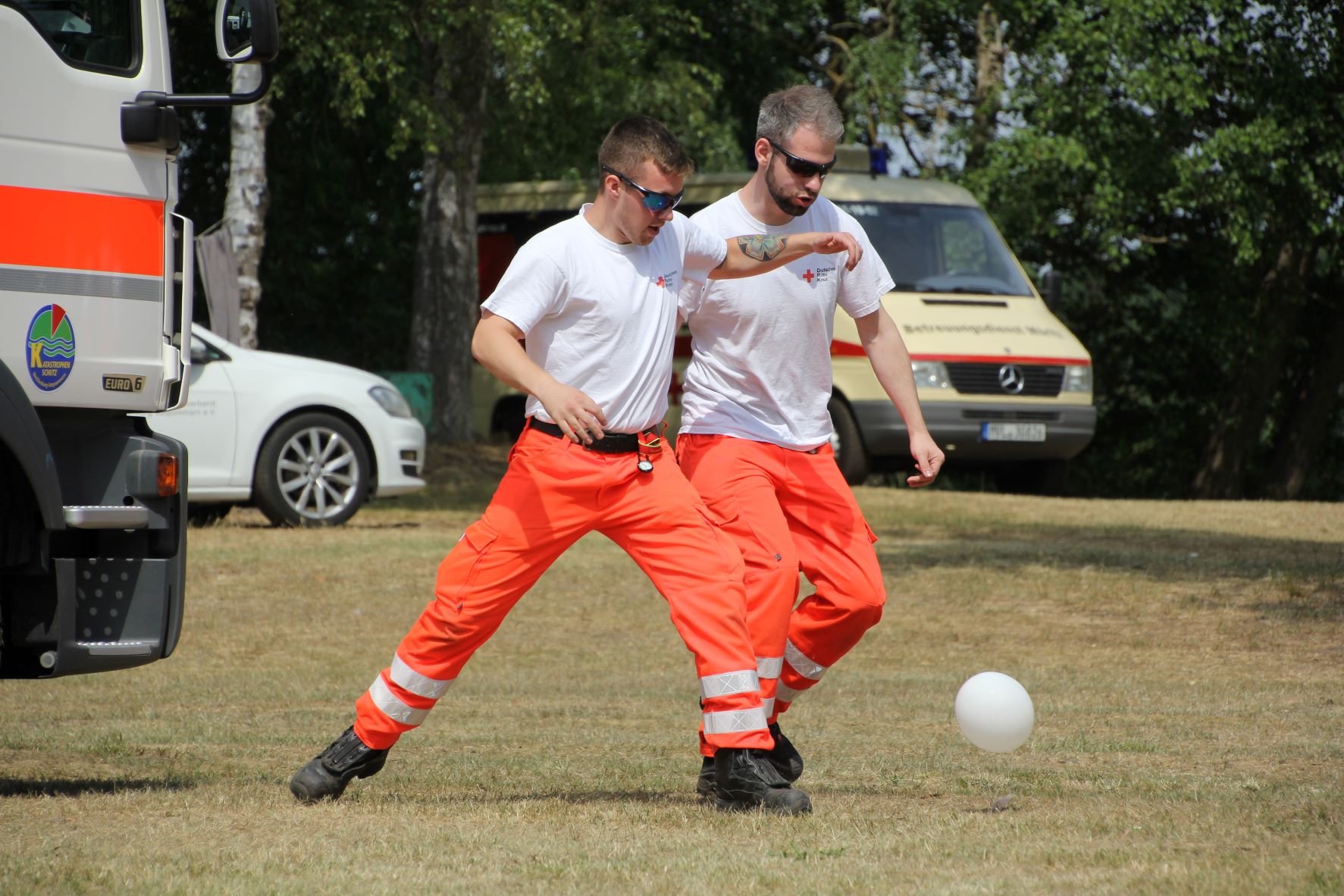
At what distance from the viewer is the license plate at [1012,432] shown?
54.0 feet

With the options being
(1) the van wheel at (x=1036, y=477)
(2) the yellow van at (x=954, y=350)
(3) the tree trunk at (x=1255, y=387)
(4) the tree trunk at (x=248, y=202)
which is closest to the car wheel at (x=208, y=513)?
(4) the tree trunk at (x=248, y=202)

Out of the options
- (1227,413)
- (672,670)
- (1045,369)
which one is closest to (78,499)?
(672,670)

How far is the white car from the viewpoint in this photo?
13.0m

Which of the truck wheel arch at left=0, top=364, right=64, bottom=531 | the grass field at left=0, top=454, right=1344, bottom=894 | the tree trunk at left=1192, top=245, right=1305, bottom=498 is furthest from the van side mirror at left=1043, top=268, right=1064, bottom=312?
the truck wheel arch at left=0, top=364, right=64, bottom=531

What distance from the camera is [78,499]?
17.6 feet

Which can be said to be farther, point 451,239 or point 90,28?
point 451,239

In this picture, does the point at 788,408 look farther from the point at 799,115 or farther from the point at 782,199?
the point at 799,115

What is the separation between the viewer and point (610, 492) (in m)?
5.26

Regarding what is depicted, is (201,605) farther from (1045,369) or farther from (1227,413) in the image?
(1227,413)

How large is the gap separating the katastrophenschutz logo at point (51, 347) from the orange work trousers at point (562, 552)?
121 cm

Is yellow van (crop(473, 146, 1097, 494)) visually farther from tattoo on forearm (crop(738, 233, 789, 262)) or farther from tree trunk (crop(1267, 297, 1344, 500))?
tattoo on forearm (crop(738, 233, 789, 262))

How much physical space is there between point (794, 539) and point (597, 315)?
1032 mm

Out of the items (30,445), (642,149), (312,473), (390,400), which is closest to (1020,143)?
(390,400)

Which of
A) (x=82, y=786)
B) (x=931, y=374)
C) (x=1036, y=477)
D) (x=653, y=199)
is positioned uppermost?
(x=653, y=199)
